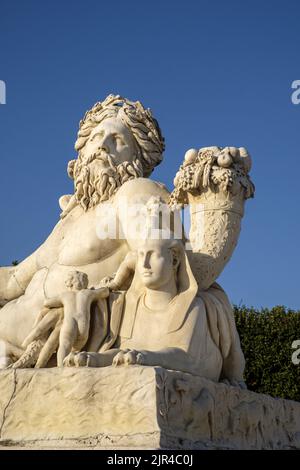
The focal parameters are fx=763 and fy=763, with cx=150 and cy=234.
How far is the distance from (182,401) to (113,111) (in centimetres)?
316

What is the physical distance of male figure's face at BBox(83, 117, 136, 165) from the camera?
22.4 ft

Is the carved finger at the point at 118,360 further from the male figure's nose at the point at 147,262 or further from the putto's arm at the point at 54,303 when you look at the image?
the putto's arm at the point at 54,303

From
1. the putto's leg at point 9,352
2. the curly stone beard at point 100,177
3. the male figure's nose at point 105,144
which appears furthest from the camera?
the male figure's nose at point 105,144

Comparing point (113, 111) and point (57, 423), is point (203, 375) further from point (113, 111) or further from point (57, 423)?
point (113, 111)

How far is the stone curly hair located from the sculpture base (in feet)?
8.27

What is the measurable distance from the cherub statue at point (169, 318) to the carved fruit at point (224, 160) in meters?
0.81

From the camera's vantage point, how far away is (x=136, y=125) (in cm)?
697

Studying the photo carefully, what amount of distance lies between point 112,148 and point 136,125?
329mm

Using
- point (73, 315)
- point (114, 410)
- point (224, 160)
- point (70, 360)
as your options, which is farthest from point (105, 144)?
point (114, 410)

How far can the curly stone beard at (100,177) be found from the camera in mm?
6688

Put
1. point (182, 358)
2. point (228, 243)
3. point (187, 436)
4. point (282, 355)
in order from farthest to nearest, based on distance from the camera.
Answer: point (282, 355) → point (228, 243) → point (182, 358) → point (187, 436)

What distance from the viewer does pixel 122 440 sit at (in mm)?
4684

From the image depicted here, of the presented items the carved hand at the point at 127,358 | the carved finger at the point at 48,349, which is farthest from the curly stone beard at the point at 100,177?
the carved hand at the point at 127,358
